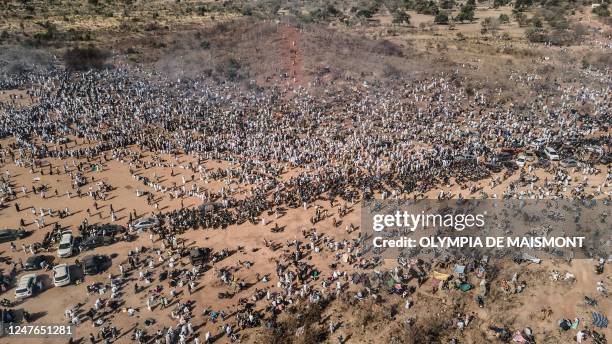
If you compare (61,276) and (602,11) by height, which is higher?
(602,11)

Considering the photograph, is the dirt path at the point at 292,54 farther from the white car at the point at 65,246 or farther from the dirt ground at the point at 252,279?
the white car at the point at 65,246

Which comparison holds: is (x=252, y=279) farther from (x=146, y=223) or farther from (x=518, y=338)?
(x=518, y=338)

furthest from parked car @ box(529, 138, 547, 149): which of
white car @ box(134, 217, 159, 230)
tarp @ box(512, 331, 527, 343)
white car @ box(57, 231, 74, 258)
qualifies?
white car @ box(57, 231, 74, 258)

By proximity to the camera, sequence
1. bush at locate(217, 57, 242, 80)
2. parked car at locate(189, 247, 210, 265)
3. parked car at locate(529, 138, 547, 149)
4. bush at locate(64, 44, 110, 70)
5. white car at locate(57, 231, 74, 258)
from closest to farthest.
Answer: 1. parked car at locate(189, 247, 210, 265)
2. white car at locate(57, 231, 74, 258)
3. parked car at locate(529, 138, 547, 149)
4. bush at locate(217, 57, 242, 80)
5. bush at locate(64, 44, 110, 70)

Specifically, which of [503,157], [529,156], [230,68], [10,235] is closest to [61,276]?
[10,235]

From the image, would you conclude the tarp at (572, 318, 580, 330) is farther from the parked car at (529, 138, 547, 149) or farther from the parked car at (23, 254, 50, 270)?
the parked car at (23, 254, 50, 270)

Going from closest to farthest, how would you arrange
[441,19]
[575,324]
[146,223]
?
1. [575,324]
2. [146,223]
3. [441,19]

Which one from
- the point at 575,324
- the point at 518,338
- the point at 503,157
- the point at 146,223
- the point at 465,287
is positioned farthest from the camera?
the point at 503,157
